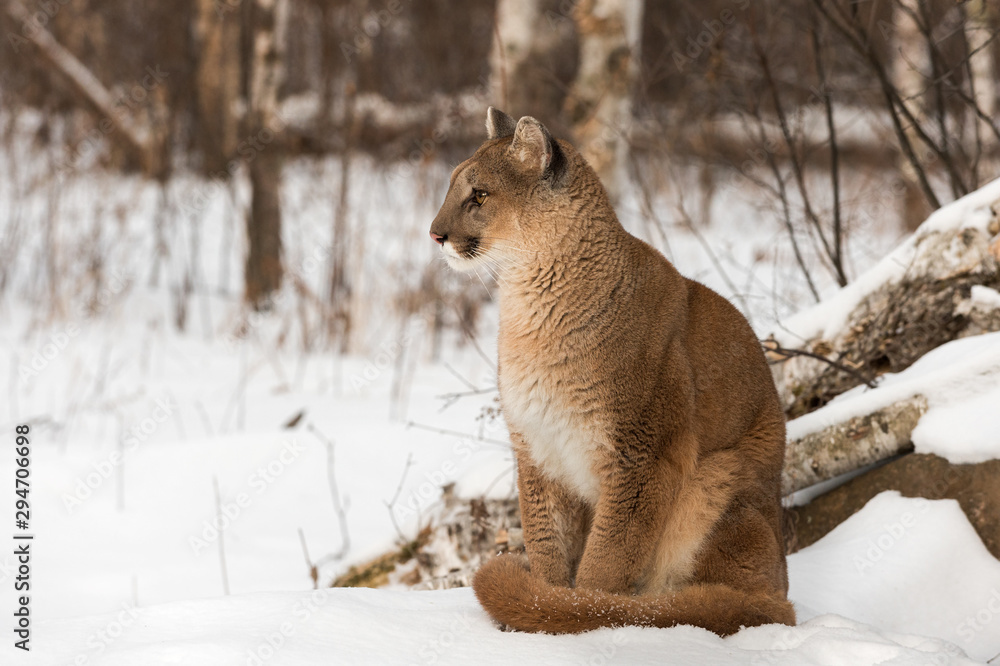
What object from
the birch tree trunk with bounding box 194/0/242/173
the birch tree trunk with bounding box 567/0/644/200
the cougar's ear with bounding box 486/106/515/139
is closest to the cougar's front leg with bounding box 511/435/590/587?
the cougar's ear with bounding box 486/106/515/139

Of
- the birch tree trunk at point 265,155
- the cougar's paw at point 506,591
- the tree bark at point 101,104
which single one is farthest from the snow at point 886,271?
the tree bark at point 101,104

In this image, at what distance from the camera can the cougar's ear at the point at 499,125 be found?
303 centimetres

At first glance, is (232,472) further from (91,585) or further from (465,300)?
(465,300)

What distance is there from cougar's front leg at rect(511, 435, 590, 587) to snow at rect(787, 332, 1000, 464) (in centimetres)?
125

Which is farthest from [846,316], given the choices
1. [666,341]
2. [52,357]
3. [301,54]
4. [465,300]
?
[301,54]

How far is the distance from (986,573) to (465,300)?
4963 millimetres

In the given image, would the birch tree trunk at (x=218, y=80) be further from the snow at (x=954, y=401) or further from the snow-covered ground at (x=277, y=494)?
the snow at (x=954, y=401)

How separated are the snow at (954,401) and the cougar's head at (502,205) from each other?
5.00ft

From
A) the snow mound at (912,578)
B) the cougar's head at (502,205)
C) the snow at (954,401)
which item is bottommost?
the snow mound at (912,578)

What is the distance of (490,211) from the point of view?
9.14 ft

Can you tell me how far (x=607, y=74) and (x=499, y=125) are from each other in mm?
3272

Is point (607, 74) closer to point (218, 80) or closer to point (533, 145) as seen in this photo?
point (533, 145)

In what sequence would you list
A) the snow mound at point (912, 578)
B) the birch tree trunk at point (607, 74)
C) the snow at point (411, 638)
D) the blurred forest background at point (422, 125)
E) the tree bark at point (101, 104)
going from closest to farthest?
the snow at point (411, 638) → the snow mound at point (912, 578) → the blurred forest background at point (422, 125) → the birch tree trunk at point (607, 74) → the tree bark at point (101, 104)

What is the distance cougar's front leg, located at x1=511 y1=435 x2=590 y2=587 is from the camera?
2.75 m
